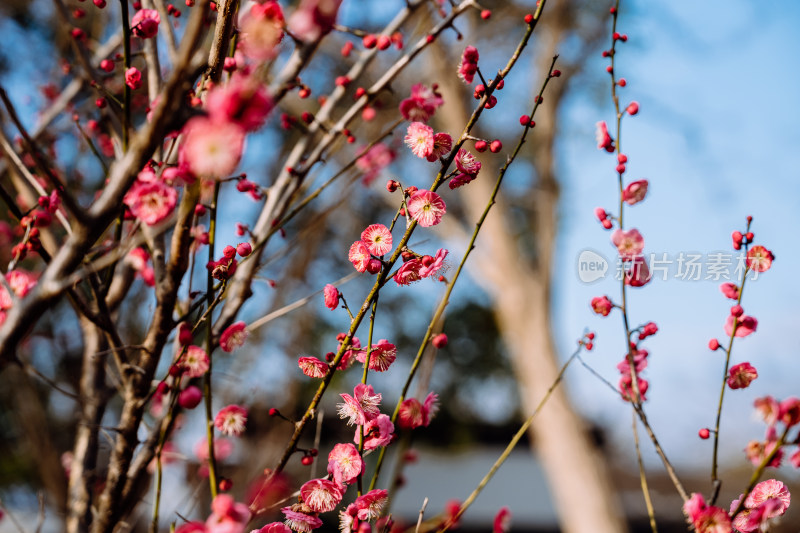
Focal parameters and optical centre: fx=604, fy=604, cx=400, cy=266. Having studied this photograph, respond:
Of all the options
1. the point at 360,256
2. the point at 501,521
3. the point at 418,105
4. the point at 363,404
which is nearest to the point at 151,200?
the point at 360,256

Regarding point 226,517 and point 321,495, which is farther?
point 321,495

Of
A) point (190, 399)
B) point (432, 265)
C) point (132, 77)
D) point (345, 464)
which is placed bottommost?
point (345, 464)

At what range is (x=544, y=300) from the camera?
463cm

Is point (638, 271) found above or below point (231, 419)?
above

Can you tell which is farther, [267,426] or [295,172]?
[267,426]

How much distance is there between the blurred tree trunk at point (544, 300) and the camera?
13.3 ft

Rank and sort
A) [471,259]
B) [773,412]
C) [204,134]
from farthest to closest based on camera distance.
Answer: [471,259] → [773,412] → [204,134]

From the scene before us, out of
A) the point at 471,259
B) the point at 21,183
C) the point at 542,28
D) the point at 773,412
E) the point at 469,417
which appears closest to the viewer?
the point at 773,412

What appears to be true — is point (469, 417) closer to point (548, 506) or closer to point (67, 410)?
point (548, 506)

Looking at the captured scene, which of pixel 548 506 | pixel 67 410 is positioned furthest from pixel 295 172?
pixel 548 506

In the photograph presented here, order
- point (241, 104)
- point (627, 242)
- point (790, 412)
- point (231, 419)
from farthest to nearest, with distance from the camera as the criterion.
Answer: point (231, 419) < point (627, 242) < point (790, 412) < point (241, 104)

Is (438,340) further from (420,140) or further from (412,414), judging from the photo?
(420,140)

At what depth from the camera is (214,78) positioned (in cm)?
87

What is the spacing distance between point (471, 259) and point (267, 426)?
2.43 meters
